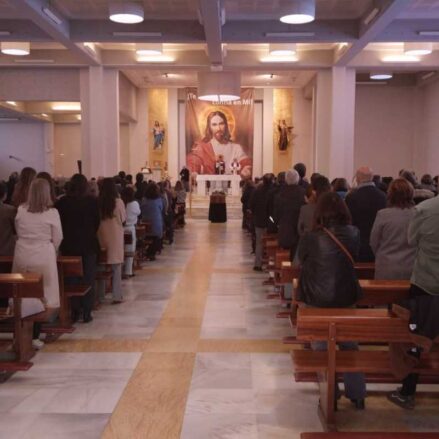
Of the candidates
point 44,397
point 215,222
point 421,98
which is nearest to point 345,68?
point 215,222

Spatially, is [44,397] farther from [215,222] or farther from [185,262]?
[215,222]

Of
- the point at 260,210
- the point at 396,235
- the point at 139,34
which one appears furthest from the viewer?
the point at 139,34

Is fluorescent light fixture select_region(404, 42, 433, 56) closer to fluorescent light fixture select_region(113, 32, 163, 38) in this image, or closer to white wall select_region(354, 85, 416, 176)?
fluorescent light fixture select_region(113, 32, 163, 38)

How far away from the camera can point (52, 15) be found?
11.3m

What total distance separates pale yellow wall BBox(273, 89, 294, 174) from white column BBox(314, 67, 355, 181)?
8312mm

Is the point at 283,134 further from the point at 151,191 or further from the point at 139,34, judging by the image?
the point at 151,191

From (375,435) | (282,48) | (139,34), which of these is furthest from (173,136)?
(375,435)

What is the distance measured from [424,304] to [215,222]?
15.5 metres

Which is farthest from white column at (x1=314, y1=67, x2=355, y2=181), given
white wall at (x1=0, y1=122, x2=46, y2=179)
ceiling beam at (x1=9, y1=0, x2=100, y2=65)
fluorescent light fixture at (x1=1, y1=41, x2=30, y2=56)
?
white wall at (x1=0, y1=122, x2=46, y2=179)

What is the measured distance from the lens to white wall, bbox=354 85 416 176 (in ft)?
78.0

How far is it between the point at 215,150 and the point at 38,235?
70.9 ft

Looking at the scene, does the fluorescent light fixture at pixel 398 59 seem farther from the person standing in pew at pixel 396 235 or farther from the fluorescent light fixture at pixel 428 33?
the person standing in pew at pixel 396 235

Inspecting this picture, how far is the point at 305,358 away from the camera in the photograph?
423 cm

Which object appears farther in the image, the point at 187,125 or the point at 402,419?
the point at 187,125
